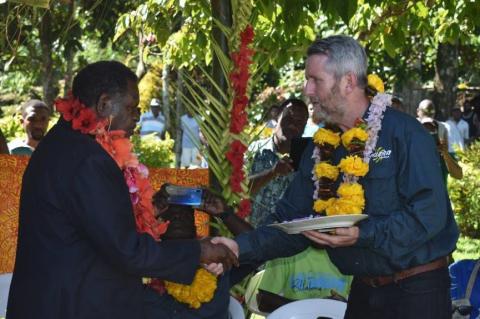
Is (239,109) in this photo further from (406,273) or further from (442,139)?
(442,139)

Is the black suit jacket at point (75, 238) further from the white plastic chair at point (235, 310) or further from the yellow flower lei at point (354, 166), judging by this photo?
the white plastic chair at point (235, 310)

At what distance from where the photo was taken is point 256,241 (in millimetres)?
4711

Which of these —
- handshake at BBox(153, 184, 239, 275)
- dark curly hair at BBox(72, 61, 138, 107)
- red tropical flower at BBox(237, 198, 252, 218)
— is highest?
dark curly hair at BBox(72, 61, 138, 107)

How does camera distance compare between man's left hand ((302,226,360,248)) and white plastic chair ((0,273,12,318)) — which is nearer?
man's left hand ((302,226,360,248))

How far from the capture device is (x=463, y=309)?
18.2 ft

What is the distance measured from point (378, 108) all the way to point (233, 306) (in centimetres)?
170

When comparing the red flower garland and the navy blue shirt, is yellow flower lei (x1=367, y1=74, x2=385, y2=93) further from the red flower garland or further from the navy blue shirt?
the red flower garland

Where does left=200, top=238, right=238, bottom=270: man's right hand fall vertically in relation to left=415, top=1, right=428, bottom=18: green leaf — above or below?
below

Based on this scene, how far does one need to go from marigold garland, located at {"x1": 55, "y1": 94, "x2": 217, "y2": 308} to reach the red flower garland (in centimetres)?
123

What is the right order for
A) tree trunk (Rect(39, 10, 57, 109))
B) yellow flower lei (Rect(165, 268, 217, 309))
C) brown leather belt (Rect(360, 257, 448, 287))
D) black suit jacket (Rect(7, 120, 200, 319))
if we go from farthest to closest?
tree trunk (Rect(39, 10, 57, 109)) → yellow flower lei (Rect(165, 268, 217, 309)) → brown leather belt (Rect(360, 257, 448, 287)) → black suit jacket (Rect(7, 120, 200, 319))

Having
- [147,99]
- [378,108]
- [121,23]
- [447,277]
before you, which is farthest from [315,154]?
[147,99]

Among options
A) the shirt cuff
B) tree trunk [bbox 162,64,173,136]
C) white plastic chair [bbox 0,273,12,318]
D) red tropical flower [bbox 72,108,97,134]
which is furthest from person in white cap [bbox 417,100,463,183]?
red tropical flower [bbox 72,108,97,134]

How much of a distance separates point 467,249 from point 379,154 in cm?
910

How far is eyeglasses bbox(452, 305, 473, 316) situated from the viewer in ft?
18.2
